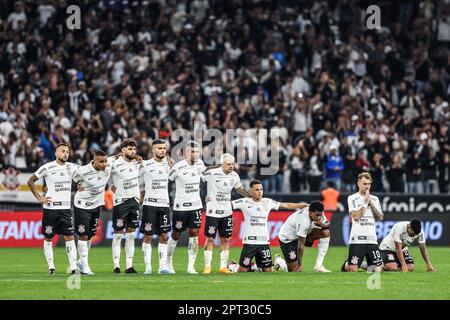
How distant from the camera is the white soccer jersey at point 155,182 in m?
22.5

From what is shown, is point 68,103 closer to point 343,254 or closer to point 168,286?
point 343,254

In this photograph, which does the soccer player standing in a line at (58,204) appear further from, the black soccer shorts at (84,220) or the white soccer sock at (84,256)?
the black soccer shorts at (84,220)

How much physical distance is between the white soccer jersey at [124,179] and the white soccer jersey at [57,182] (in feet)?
3.40

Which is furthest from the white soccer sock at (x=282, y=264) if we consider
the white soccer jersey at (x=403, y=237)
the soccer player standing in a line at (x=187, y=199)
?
the white soccer jersey at (x=403, y=237)

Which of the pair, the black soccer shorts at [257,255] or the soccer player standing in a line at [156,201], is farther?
the black soccer shorts at [257,255]

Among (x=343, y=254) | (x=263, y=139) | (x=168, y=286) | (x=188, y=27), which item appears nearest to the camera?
(x=168, y=286)

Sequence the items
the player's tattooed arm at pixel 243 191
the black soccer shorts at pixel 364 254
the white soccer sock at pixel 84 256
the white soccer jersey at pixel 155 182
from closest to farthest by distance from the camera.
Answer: the white soccer sock at pixel 84 256, the white soccer jersey at pixel 155 182, the black soccer shorts at pixel 364 254, the player's tattooed arm at pixel 243 191

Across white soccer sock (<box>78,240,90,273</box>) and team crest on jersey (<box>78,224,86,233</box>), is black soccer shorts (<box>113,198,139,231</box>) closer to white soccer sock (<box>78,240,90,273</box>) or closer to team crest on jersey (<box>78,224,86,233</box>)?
team crest on jersey (<box>78,224,86,233</box>)

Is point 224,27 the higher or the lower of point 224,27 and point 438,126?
the higher

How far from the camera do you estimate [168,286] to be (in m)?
19.1

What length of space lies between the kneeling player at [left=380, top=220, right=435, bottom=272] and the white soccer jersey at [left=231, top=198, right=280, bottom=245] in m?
2.57

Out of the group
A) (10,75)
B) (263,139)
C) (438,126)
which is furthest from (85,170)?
(438,126)

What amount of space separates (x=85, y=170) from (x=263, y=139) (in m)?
13.6

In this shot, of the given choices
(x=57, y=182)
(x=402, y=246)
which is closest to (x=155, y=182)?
(x=57, y=182)
